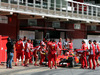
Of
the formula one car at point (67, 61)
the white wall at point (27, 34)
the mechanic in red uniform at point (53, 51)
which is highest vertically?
the white wall at point (27, 34)

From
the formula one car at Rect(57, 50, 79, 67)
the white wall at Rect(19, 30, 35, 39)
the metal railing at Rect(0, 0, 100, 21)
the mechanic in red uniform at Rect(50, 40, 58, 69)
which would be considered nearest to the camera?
the mechanic in red uniform at Rect(50, 40, 58, 69)

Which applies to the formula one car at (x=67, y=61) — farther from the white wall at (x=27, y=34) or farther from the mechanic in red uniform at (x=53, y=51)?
the white wall at (x=27, y=34)

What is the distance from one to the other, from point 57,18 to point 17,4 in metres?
6.41

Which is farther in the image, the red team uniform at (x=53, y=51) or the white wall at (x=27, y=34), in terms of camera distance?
the white wall at (x=27, y=34)

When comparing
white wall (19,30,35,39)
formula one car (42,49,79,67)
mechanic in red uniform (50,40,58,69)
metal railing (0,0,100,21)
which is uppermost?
metal railing (0,0,100,21)

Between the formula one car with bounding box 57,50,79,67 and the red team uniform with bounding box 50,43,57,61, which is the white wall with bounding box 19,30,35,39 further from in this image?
the red team uniform with bounding box 50,43,57,61

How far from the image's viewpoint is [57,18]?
99.3 ft

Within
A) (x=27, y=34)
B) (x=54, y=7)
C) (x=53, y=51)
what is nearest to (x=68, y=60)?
(x=53, y=51)

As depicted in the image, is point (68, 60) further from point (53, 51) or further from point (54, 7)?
point (54, 7)

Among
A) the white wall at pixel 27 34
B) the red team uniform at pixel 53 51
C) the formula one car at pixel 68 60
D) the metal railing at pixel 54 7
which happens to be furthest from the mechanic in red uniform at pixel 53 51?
the white wall at pixel 27 34

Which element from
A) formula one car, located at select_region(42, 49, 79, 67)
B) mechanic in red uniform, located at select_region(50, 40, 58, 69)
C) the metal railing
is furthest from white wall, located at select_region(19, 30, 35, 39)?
mechanic in red uniform, located at select_region(50, 40, 58, 69)

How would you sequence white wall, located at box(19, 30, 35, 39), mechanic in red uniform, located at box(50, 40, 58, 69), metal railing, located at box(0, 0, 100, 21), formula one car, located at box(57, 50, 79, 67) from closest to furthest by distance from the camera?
mechanic in red uniform, located at box(50, 40, 58, 69) < formula one car, located at box(57, 50, 79, 67) < metal railing, located at box(0, 0, 100, 21) < white wall, located at box(19, 30, 35, 39)

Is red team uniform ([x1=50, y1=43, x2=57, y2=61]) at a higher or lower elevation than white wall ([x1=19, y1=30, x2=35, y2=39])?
lower

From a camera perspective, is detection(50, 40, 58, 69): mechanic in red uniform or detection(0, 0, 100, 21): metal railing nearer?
detection(50, 40, 58, 69): mechanic in red uniform
